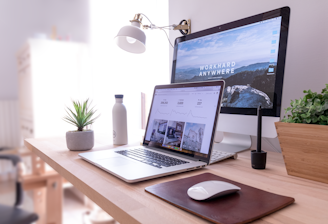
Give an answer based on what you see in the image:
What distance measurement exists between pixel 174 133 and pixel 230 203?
394 mm

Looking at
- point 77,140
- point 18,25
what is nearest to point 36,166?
point 18,25

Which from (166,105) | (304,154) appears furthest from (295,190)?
(166,105)

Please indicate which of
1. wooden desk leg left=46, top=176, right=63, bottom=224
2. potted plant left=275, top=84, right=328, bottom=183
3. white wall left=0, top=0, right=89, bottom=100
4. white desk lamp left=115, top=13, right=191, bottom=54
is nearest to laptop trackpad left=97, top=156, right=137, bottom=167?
potted plant left=275, top=84, right=328, bottom=183

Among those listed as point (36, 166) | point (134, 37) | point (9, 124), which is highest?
point (134, 37)

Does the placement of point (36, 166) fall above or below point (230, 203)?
below

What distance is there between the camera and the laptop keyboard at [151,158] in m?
0.64

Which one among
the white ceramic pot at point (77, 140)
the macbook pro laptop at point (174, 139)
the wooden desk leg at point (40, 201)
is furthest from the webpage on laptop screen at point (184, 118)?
the wooden desk leg at point (40, 201)

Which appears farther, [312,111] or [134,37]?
[134,37]

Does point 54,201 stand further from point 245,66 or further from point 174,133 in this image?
point 245,66

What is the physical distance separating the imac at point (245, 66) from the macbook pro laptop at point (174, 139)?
6.1 inches

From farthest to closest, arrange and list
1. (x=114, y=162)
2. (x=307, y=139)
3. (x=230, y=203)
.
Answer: (x=114, y=162) → (x=307, y=139) → (x=230, y=203)

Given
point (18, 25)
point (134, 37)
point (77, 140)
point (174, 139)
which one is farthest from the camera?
point (18, 25)

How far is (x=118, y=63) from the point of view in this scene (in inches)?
85.7

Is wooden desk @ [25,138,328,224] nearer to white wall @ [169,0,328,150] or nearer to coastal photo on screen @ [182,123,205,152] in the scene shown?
coastal photo on screen @ [182,123,205,152]
